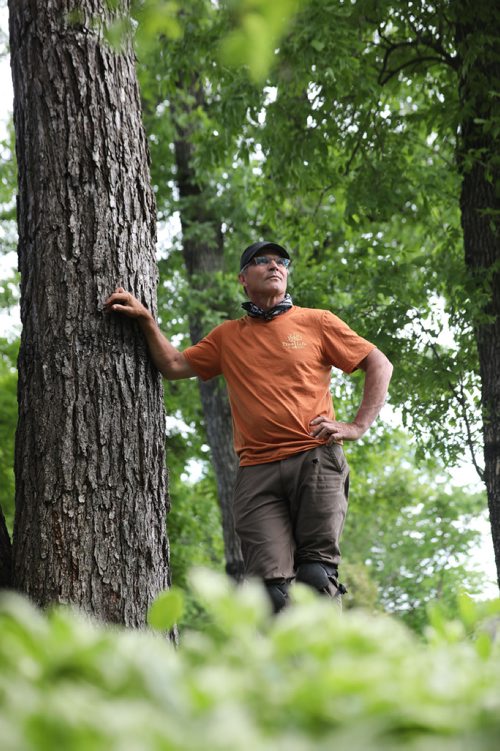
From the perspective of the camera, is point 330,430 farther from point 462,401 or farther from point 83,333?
point 462,401

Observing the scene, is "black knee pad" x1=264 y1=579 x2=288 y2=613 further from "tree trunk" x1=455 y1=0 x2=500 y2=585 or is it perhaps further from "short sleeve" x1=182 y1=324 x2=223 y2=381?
"tree trunk" x1=455 y1=0 x2=500 y2=585

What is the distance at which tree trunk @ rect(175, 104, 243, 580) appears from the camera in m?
13.0

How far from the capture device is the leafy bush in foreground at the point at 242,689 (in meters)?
0.94

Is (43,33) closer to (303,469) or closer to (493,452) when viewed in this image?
(303,469)

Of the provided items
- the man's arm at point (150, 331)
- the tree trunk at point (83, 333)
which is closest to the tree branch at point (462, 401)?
the man's arm at point (150, 331)

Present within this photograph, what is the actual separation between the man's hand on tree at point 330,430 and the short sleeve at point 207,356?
0.63 metres

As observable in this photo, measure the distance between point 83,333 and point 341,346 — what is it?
1.53 meters

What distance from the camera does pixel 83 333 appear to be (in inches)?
152

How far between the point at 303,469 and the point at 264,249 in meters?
1.20

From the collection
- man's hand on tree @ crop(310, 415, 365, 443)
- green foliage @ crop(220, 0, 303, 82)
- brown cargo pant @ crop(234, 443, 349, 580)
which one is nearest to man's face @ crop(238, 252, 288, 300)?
man's hand on tree @ crop(310, 415, 365, 443)

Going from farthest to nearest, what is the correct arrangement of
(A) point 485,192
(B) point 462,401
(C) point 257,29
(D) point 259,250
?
1. (B) point 462,401
2. (A) point 485,192
3. (D) point 259,250
4. (C) point 257,29

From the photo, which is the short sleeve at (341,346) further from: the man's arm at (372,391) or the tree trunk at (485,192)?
the tree trunk at (485,192)

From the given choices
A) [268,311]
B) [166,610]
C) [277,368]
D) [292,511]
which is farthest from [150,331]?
[166,610]

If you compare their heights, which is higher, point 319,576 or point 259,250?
point 259,250
